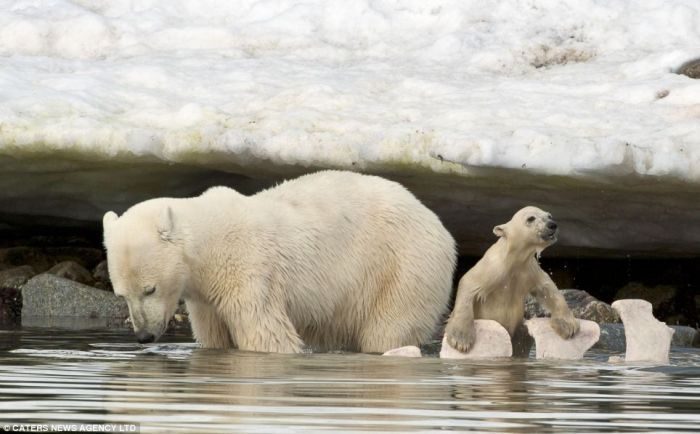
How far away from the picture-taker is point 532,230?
30.3 feet

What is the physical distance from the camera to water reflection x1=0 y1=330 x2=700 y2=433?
493 cm

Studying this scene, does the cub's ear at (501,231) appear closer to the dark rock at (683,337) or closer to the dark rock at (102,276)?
the dark rock at (683,337)

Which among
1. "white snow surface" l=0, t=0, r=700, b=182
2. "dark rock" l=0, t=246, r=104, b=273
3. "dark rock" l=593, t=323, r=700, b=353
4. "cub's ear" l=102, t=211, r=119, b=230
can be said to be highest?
"white snow surface" l=0, t=0, r=700, b=182

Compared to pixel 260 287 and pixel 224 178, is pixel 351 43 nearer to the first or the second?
pixel 224 178

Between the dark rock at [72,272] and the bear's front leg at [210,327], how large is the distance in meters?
4.34

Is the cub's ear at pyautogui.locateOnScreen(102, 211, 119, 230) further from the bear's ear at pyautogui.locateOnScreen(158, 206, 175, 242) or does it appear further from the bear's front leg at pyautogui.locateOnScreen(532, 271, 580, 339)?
the bear's front leg at pyautogui.locateOnScreen(532, 271, 580, 339)

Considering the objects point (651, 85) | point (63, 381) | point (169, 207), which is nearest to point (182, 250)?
point (169, 207)

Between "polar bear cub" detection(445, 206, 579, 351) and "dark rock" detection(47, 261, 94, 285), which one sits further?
"dark rock" detection(47, 261, 94, 285)

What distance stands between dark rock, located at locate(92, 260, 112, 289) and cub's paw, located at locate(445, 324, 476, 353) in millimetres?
5303

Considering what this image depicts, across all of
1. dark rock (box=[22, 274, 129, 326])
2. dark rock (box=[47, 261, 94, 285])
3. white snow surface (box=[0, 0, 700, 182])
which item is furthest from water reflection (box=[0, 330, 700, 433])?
dark rock (box=[47, 261, 94, 285])

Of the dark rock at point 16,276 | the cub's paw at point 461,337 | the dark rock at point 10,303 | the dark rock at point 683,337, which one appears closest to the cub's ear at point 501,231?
the cub's paw at point 461,337

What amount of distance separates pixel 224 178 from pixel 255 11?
7.54ft

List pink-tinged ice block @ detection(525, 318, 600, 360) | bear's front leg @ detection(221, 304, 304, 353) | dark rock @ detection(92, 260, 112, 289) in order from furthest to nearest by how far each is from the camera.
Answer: dark rock @ detection(92, 260, 112, 289) < pink-tinged ice block @ detection(525, 318, 600, 360) < bear's front leg @ detection(221, 304, 304, 353)

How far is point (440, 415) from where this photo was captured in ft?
16.9
